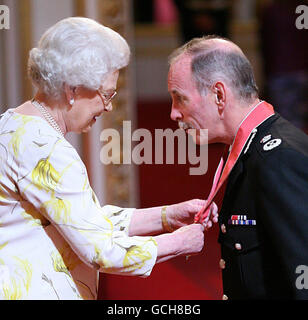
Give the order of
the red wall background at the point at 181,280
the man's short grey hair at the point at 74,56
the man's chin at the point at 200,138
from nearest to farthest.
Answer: the man's short grey hair at the point at 74,56 < the man's chin at the point at 200,138 < the red wall background at the point at 181,280

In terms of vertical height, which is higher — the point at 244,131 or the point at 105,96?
the point at 105,96

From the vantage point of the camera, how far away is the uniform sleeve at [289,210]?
5.62 feet

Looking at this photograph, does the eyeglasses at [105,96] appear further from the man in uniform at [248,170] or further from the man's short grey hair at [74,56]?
the man in uniform at [248,170]

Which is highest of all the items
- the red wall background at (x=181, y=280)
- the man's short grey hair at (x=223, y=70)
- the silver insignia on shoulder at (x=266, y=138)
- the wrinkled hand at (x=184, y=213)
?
the man's short grey hair at (x=223, y=70)

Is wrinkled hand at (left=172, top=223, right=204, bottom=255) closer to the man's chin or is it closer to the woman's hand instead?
the woman's hand

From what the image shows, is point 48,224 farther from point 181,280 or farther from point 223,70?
point 181,280

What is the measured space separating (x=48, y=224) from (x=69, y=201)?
0.47 feet

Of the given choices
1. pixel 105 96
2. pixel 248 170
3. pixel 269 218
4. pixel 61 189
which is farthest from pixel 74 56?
pixel 269 218

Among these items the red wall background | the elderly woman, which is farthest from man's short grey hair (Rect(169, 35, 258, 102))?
the red wall background

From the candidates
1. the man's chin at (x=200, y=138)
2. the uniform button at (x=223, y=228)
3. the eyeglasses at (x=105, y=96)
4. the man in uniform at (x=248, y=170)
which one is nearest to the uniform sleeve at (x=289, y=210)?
the man in uniform at (x=248, y=170)

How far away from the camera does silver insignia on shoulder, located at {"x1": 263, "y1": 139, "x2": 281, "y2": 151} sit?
1.80 metres

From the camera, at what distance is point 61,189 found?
1.74 m
